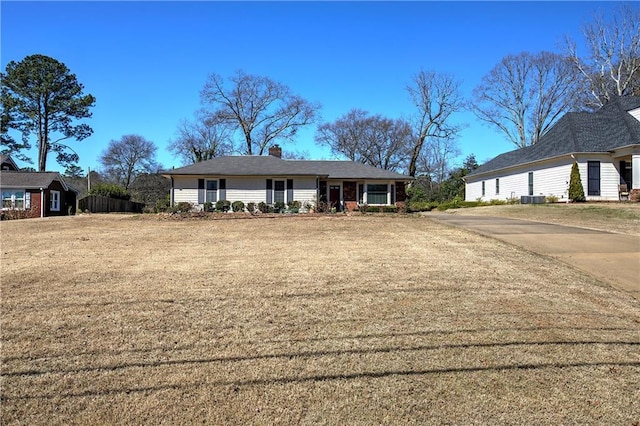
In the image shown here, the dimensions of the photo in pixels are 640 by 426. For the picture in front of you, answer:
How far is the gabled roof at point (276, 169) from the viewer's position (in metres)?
24.3

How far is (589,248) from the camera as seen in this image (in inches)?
368

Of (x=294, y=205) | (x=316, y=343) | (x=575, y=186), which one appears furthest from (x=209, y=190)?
(x=316, y=343)

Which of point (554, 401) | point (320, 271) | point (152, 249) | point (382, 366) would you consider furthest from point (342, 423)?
point (152, 249)

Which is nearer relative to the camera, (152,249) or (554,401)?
(554,401)

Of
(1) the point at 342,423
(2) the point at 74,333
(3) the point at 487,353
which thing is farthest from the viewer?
(2) the point at 74,333

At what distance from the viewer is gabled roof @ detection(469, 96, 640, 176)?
2320 centimetres

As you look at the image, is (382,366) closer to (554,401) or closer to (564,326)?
(554,401)

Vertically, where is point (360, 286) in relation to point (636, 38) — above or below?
below

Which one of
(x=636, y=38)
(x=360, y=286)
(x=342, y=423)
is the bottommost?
(x=342, y=423)

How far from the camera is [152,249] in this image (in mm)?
9578

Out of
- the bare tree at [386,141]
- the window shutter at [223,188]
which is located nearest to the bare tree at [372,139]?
the bare tree at [386,141]

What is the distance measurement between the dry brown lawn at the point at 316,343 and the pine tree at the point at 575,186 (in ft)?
58.9

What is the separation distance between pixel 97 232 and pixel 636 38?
143ft

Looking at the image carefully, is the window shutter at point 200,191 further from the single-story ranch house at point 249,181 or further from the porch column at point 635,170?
the porch column at point 635,170
